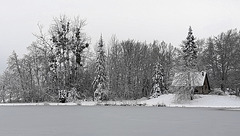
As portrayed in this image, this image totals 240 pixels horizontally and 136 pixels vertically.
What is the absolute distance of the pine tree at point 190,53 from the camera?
4976 centimetres

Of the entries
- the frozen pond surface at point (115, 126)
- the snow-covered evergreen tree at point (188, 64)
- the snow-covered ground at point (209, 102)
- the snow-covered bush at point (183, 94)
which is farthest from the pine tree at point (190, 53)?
the frozen pond surface at point (115, 126)

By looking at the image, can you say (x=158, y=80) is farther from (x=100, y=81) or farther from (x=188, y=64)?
(x=100, y=81)

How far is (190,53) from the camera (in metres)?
53.0

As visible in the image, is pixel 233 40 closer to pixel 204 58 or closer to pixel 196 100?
pixel 204 58

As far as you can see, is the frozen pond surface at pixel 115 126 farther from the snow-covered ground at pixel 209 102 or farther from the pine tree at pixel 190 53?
the pine tree at pixel 190 53

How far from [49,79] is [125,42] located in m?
23.3

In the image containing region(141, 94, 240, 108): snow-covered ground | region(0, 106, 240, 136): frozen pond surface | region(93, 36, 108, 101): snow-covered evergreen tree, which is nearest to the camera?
region(0, 106, 240, 136): frozen pond surface

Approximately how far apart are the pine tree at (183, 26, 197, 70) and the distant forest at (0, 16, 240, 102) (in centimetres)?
154

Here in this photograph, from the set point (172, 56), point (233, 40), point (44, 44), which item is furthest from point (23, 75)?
point (233, 40)

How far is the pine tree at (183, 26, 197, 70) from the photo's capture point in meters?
49.8

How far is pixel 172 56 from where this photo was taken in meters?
70.1

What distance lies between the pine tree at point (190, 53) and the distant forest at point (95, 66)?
1538mm

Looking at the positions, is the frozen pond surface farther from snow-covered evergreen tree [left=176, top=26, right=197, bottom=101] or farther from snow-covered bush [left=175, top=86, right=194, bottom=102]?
snow-covered evergreen tree [left=176, top=26, right=197, bottom=101]

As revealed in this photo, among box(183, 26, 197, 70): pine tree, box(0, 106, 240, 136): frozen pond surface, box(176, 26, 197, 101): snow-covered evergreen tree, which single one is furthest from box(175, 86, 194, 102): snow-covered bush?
box(0, 106, 240, 136): frozen pond surface
